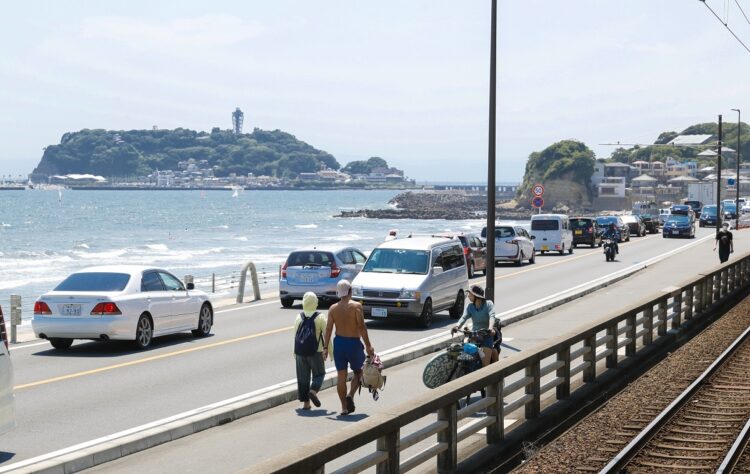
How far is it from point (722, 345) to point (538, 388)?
958 cm

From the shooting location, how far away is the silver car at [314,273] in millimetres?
27672

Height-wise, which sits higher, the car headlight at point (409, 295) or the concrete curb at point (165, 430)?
the car headlight at point (409, 295)

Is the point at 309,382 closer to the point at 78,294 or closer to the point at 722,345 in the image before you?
the point at 78,294

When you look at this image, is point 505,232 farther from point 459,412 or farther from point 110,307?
point 459,412

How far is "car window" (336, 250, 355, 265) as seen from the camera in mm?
28381

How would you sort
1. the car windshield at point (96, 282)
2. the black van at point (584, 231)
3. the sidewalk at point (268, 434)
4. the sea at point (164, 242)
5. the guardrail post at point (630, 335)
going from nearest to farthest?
the sidewalk at point (268, 434) < the guardrail post at point (630, 335) < the car windshield at point (96, 282) < the black van at point (584, 231) < the sea at point (164, 242)

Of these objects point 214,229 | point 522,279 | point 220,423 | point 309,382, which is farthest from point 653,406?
point 214,229

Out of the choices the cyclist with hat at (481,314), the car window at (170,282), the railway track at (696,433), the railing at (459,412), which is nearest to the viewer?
the railing at (459,412)

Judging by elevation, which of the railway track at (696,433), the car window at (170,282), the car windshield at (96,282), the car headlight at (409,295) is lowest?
the railway track at (696,433)

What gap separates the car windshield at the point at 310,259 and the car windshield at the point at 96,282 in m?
9.00

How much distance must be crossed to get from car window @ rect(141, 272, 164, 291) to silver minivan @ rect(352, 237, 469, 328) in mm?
4644

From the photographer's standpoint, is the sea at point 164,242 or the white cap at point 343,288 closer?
the white cap at point 343,288

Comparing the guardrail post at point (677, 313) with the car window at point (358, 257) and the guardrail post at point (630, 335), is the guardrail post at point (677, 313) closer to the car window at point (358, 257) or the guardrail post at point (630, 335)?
the guardrail post at point (630, 335)

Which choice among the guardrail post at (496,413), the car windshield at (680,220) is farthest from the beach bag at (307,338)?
the car windshield at (680,220)
